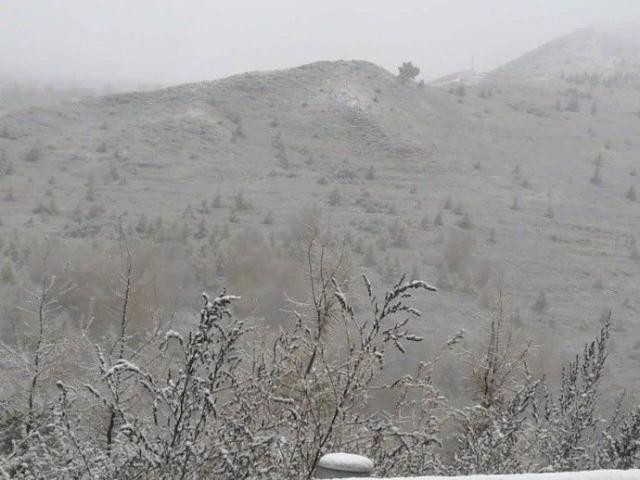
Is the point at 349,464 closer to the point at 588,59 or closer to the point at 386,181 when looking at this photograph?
the point at 386,181

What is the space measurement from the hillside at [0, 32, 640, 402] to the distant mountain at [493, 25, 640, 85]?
11168 mm

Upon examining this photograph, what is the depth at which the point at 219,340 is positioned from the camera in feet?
15.9

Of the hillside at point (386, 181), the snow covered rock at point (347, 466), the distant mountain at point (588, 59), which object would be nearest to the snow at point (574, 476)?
the snow covered rock at point (347, 466)

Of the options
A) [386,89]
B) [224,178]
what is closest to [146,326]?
[224,178]

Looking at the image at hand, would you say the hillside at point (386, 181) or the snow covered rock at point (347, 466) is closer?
the snow covered rock at point (347, 466)

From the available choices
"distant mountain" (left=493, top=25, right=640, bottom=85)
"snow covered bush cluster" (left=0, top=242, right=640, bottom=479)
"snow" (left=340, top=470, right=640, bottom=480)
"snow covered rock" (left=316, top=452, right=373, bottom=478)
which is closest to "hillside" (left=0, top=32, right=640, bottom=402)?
"distant mountain" (left=493, top=25, right=640, bottom=85)

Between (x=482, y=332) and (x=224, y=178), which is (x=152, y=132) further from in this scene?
(x=482, y=332)

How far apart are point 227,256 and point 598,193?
17.9 m

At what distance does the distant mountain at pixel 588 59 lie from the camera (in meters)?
60.4

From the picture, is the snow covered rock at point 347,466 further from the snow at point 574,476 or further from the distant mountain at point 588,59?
the distant mountain at point 588,59

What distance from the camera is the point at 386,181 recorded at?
33594 mm

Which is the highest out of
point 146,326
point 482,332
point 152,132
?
point 152,132

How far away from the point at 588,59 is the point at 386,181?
146 feet

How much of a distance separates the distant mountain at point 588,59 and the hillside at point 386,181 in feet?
36.6
